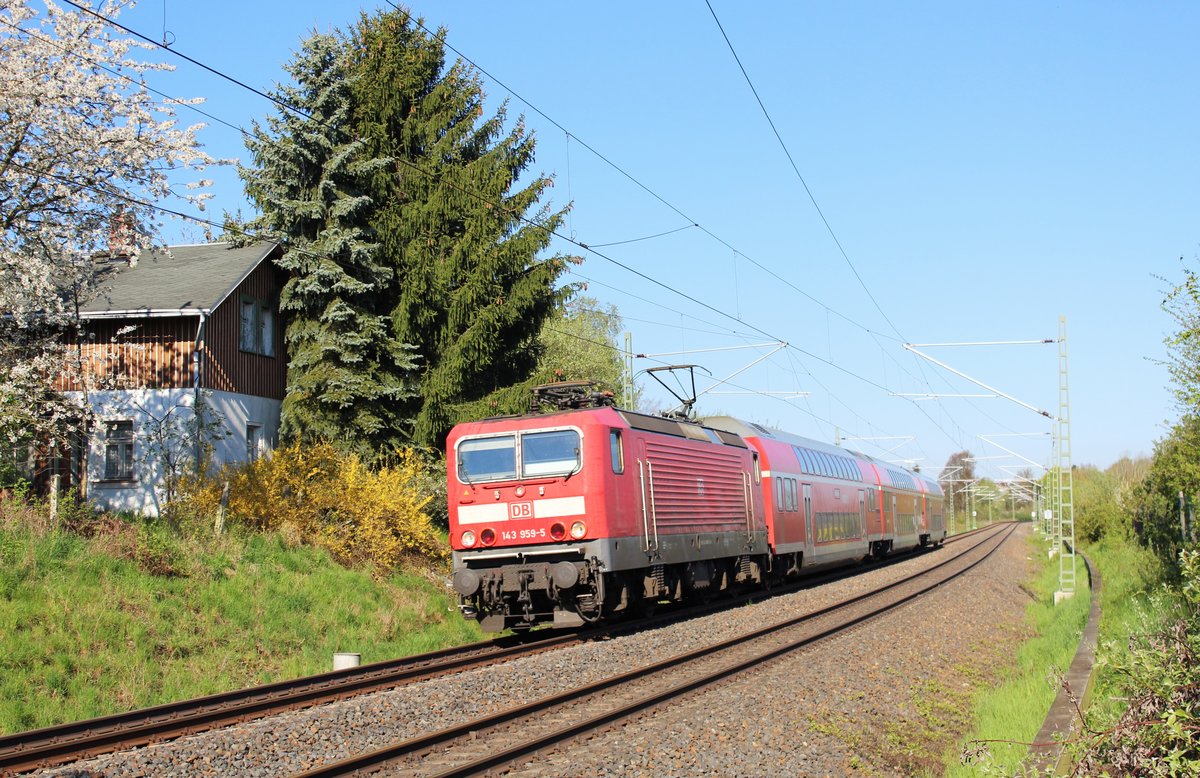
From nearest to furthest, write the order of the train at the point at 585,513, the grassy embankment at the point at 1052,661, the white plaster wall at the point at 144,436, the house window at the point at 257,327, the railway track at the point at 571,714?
the grassy embankment at the point at 1052,661 < the railway track at the point at 571,714 < the train at the point at 585,513 < the white plaster wall at the point at 144,436 < the house window at the point at 257,327

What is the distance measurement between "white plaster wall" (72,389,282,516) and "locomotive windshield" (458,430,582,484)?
296 inches

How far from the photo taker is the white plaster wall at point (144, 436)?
71.3 ft

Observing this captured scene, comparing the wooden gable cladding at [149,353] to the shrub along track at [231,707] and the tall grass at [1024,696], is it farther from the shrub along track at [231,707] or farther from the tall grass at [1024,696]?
the tall grass at [1024,696]

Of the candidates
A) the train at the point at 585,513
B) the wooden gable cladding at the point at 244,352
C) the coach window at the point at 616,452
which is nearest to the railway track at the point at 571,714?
the train at the point at 585,513

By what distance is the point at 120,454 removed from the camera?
74.0 ft

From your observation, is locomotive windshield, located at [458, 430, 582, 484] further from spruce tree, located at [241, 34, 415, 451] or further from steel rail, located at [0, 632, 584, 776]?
spruce tree, located at [241, 34, 415, 451]

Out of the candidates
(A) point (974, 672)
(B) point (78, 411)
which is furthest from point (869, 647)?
(B) point (78, 411)

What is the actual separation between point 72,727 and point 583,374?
3605 centimetres

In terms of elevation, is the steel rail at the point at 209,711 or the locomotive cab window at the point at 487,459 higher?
the locomotive cab window at the point at 487,459

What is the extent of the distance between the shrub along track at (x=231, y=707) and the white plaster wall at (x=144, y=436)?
30.9 ft

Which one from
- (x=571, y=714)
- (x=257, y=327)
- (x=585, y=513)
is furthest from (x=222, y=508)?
(x=571, y=714)

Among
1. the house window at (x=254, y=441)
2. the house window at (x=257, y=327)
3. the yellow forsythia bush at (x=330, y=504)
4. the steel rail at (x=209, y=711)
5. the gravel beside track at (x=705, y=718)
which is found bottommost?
the gravel beside track at (x=705, y=718)

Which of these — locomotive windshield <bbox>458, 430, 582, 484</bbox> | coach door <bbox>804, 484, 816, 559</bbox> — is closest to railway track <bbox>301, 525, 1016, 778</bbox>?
locomotive windshield <bbox>458, 430, 582, 484</bbox>

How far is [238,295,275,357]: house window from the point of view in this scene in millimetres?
23938
